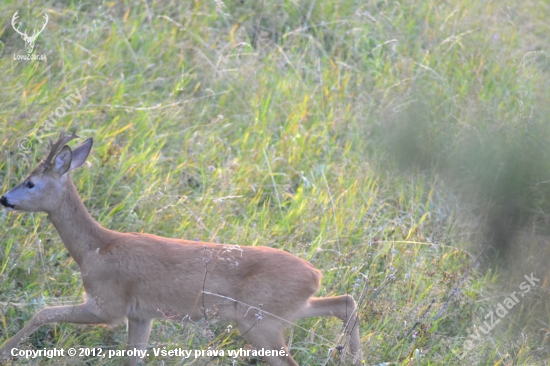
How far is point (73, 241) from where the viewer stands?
461cm

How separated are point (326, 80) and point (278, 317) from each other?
3821 mm

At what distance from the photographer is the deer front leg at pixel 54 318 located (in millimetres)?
4109

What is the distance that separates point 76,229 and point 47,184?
34 centimetres

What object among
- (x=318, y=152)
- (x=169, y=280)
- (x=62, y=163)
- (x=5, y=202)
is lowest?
(x=318, y=152)

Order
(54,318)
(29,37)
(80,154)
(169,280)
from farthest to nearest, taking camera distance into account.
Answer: (29,37) → (80,154) → (169,280) → (54,318)

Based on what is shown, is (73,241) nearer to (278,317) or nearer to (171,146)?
(278,317)

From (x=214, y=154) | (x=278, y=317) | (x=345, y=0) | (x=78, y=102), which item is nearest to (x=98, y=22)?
(x=78, y=102)

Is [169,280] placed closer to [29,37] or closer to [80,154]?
[80,154]

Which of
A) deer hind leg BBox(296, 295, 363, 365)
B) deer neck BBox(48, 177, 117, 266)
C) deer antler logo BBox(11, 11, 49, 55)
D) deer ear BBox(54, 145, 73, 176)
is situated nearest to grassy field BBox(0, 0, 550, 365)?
deer antler logo BBox(11, 11, 49, 55)

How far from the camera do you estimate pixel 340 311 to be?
465cm

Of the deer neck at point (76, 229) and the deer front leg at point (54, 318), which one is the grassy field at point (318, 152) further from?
the deer neck at point (76, 229)

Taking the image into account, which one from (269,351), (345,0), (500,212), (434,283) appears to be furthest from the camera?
(345,0)

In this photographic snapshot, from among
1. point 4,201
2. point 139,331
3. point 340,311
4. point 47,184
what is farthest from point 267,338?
point 4,201

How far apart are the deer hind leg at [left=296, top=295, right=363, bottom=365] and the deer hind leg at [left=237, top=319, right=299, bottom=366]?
22cm
